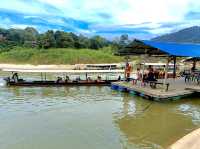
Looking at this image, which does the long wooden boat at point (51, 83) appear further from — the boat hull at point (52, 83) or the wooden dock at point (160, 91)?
the wooden dock at point (160, 91)

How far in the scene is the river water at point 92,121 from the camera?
38.4 feet

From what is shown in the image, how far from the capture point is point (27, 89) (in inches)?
1030

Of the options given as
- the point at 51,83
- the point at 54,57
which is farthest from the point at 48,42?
the point at 51,83

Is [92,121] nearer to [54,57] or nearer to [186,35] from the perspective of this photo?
[54,57]

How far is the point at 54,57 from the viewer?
238 feet

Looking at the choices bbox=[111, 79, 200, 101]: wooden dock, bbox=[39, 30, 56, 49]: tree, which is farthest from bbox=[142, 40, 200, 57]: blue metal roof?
bbox=[39, 30, 56, 49]: tree

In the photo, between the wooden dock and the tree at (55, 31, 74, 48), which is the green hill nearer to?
the tree at (55, 31, 74, 48)

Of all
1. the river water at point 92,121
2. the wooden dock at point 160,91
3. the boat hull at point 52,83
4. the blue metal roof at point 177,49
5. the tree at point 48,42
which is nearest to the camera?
the river water at point 92,121

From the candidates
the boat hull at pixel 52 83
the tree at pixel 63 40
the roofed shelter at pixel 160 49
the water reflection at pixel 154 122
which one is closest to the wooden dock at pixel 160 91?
the water reflection at pixel 154 122

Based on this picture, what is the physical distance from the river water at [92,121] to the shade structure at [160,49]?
3.55 metres

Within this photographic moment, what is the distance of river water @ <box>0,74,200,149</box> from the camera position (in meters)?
11.7

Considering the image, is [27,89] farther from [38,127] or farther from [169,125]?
[169,125]

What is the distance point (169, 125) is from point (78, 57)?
196ft

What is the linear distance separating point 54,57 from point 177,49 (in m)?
52.4
